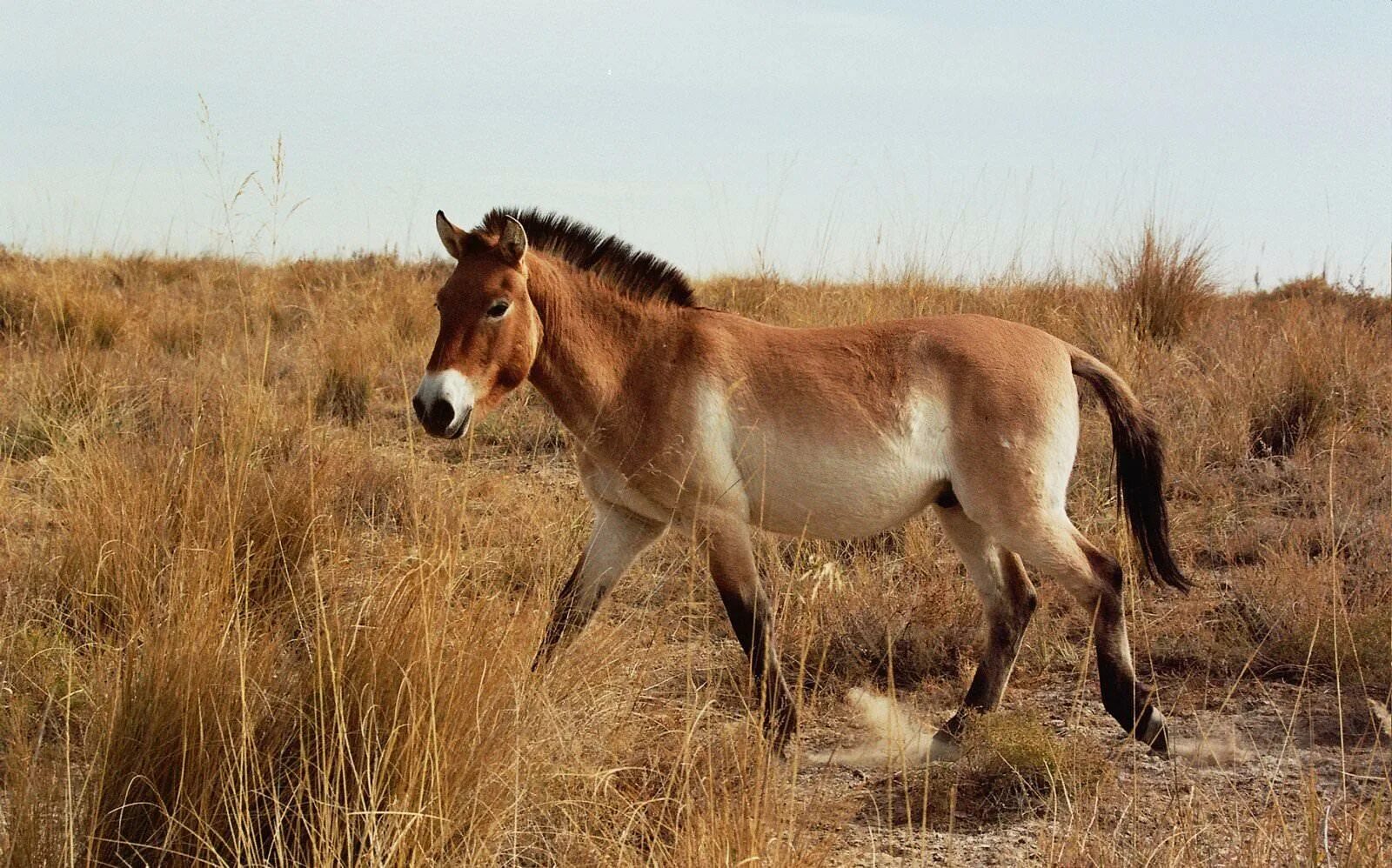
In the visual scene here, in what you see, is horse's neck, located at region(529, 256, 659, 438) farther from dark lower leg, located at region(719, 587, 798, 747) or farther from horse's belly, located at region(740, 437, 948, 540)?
dark lower leg, located at region(719, 587, 798, 747)

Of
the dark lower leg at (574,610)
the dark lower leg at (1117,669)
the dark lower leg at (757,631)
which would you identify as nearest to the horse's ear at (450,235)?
the dark lower leg at (574,610)

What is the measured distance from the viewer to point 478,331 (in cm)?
404

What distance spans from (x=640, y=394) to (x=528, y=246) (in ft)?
2.31

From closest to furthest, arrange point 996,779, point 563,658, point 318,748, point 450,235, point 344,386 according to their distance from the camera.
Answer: point 318,748 → point 563,658 → point 996,779 → point 450,235 → point 344,386

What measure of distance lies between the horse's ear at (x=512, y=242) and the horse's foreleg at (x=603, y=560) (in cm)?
97

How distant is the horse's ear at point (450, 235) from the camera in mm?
4184

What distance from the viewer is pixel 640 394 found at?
14.1 ft

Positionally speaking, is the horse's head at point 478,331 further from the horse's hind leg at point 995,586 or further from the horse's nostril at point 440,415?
the horse's hind leg at point 995,586

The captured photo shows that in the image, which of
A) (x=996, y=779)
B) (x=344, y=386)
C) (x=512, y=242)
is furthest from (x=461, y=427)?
(x=344, y=386)

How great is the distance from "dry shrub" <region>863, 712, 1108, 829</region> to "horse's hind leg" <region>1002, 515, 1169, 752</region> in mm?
312

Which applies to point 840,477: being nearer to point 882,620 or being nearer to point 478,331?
point 882,620

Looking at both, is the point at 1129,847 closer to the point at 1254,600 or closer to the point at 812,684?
the point at 812,684

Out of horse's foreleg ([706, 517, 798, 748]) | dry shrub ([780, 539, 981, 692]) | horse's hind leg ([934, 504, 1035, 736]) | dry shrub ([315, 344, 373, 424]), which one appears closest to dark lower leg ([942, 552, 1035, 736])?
horse's hind leg ([934, 504, 1035, 736])

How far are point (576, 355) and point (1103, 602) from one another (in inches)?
83.0
